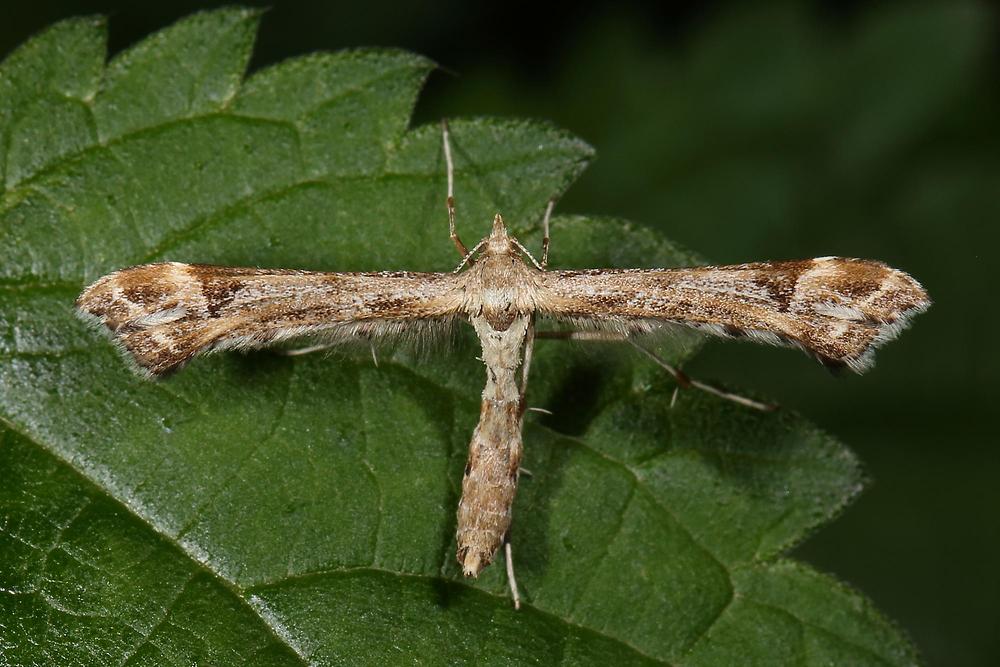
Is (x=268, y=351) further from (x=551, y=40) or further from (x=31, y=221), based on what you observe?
(x=551, y=40)

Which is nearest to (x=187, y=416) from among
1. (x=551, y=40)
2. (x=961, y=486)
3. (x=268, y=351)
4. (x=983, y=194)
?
(x=268, y=351)

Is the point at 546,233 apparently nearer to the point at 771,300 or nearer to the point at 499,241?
the point at 499,241

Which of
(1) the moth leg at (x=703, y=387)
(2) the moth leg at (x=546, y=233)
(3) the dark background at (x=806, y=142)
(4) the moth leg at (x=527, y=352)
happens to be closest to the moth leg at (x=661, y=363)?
(1) the moth leg at (x=703, y=387)

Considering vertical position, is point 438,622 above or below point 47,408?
below

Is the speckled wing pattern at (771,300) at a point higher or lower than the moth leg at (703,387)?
higher

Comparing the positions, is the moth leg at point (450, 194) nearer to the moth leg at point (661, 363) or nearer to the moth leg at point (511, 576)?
the moth leg at point (661, 363)

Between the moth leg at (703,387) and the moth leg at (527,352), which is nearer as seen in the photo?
the moth leg at (527,352)

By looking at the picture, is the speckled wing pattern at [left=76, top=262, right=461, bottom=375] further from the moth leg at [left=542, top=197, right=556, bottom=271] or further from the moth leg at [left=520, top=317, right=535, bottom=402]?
the moth leg at [left=542, top=197, right=556, bottom=271]
